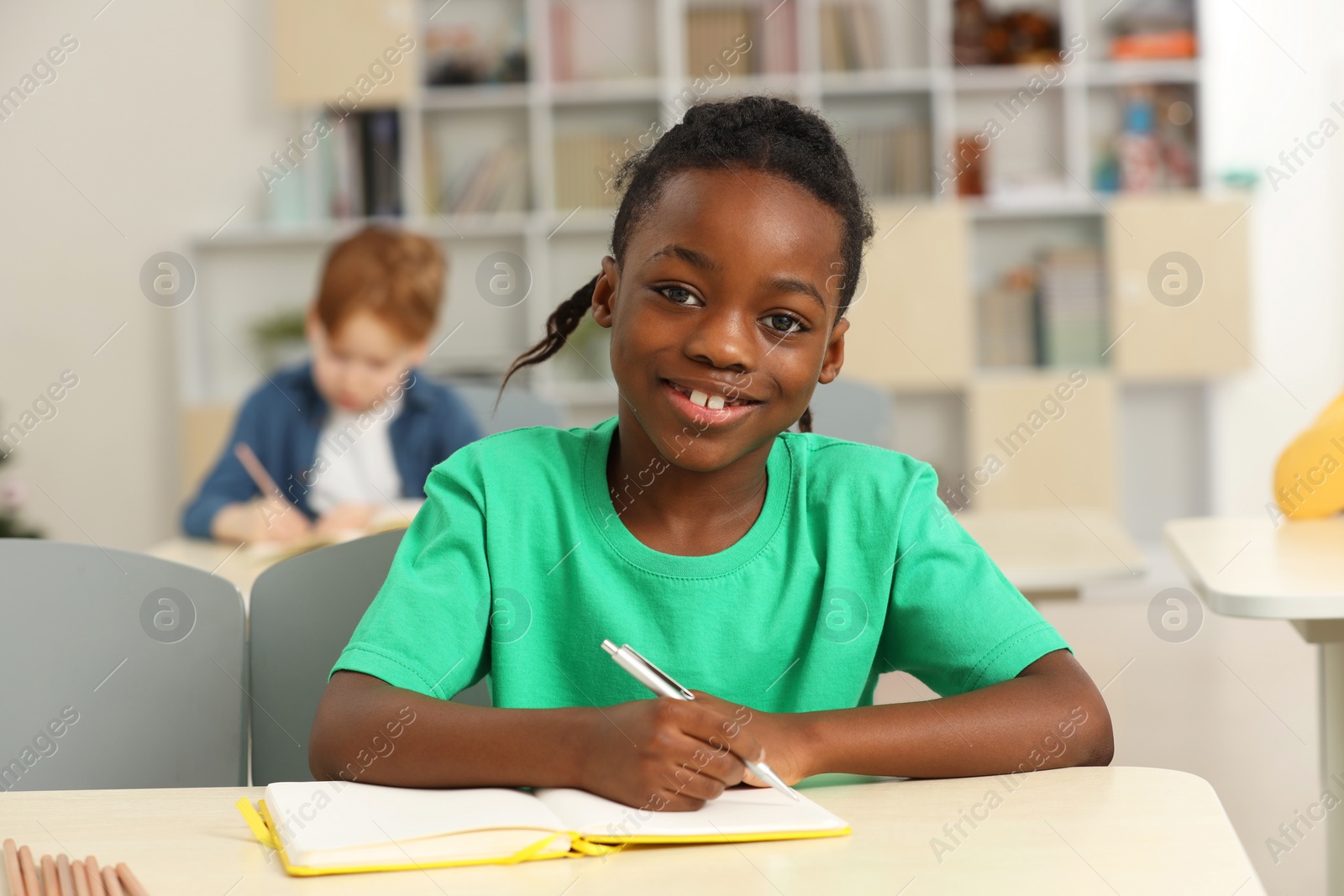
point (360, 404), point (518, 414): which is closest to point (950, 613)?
point (518, 414)

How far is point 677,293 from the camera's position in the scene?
1090 millimetres

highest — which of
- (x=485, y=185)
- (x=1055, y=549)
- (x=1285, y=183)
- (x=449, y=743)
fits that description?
(x=485, y=185)

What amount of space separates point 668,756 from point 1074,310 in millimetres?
3958

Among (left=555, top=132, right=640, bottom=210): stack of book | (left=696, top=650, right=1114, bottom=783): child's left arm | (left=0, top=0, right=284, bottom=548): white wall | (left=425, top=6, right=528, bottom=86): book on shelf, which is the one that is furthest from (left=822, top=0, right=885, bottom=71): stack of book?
(left=696, top=650, right=1114, bottom=783): child's left arm

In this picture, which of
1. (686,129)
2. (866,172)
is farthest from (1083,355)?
(686,129)

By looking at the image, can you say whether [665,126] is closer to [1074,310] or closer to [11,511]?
[1074,310]

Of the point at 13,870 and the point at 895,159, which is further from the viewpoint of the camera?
the point at 895,159

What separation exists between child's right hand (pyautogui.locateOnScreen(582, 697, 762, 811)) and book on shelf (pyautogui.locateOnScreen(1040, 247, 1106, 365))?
3882 millimetres

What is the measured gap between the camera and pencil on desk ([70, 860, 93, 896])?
76 cm

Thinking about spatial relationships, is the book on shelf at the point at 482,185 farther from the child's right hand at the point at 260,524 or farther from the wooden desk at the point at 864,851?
the wooden desk at the point at 864,851

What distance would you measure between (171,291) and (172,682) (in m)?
3.62

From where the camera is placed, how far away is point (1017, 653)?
42.1 inches

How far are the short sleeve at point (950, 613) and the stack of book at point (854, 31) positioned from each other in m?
3.62

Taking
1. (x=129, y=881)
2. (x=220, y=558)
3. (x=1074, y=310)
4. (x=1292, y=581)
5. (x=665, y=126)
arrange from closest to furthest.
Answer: (x=129, y=881) < (x=1292, y=581) < (x=220, y=558) < (x=665, y=126) < (x=1074, y=310)
